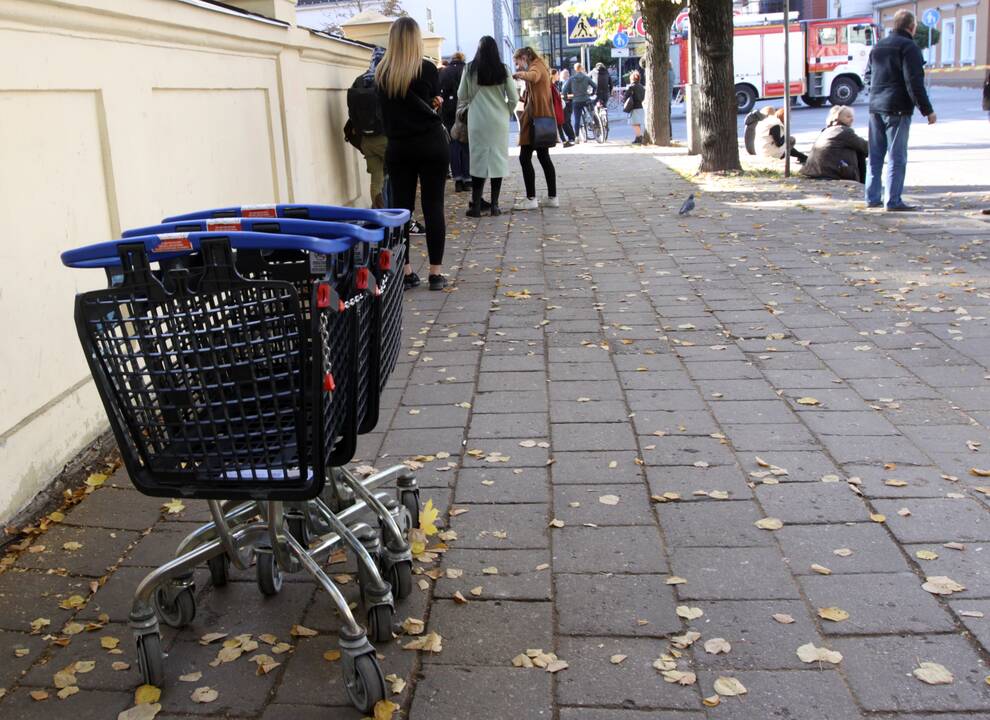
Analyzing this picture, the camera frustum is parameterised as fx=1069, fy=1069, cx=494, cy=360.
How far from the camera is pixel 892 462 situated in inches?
173

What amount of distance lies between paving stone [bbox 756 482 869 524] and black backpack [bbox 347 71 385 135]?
735cm

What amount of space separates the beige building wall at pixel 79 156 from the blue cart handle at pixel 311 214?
1219 millimetres

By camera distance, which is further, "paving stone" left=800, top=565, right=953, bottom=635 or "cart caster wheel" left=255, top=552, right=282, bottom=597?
"cart caster wheel" left=255, top=552, right=282, bottom=597

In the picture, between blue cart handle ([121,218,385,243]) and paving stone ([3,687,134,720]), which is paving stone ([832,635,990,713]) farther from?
paving stone ([3,687,134,720])

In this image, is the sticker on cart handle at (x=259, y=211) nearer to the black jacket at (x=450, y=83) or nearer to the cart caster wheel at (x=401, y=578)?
the cart caster wheel at (x=401, y=578)

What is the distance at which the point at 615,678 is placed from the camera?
2912 mm

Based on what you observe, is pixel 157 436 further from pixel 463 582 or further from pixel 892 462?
pixel 892 462

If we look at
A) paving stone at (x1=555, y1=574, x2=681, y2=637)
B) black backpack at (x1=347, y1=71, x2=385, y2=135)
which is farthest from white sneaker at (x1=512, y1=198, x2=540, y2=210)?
paving stone at (x1=555, y1=574, x2=681, y2=637)

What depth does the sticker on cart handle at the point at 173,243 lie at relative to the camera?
2.66 metres

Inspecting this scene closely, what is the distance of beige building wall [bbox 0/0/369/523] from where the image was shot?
13.6ft

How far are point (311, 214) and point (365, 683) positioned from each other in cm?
143

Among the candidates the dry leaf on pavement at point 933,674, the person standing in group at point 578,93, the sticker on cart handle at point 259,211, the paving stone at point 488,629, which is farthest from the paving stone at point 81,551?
the person standing in group at point 578,93

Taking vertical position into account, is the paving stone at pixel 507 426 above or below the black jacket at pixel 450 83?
below

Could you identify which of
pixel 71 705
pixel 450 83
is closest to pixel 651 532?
pixel 71 705
